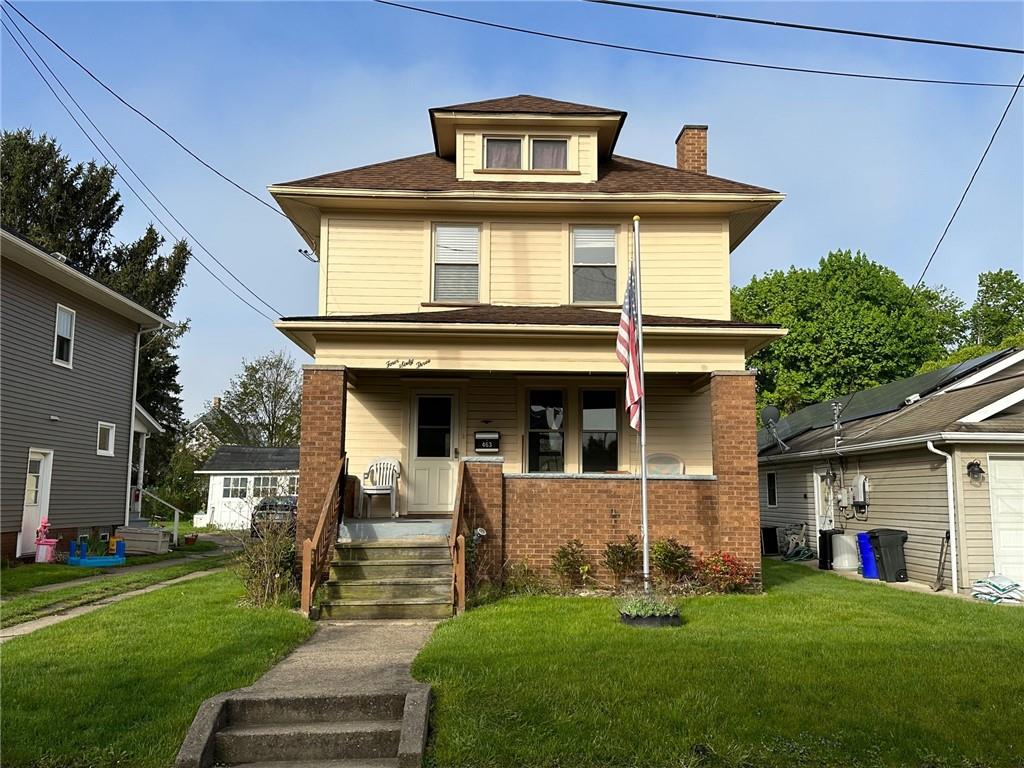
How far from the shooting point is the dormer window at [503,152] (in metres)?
14.3

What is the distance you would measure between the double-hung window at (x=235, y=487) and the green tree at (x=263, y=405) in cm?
1115

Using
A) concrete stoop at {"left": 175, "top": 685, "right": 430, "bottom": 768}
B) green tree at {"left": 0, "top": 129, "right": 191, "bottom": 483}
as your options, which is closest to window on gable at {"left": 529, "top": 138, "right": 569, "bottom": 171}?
concrete stoop at {"left": 175, "top": 685, "right": 430, "bottom": 768}

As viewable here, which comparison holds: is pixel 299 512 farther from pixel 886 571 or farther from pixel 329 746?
pixel 886 571

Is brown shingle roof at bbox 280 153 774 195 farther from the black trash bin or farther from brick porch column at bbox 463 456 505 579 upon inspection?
the black trash bin

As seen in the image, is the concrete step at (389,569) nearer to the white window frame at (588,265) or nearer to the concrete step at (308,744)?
the concrete step at (308,744)

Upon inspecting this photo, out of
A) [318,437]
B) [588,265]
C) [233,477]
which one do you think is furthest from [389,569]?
[233,477]

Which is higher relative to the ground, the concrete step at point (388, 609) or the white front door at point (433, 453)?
the white front door at point (433, 453)

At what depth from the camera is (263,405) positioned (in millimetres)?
47531

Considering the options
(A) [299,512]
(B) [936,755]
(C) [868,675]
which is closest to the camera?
(B) [936,755]

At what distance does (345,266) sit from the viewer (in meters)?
13.4

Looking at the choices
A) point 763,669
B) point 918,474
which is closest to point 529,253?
point 918,474

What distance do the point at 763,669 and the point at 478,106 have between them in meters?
11.2

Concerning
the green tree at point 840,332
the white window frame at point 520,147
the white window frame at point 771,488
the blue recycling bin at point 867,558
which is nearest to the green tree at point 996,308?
the green tree at point 840,332

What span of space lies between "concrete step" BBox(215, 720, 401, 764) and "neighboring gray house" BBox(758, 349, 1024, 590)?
34.4 feet
